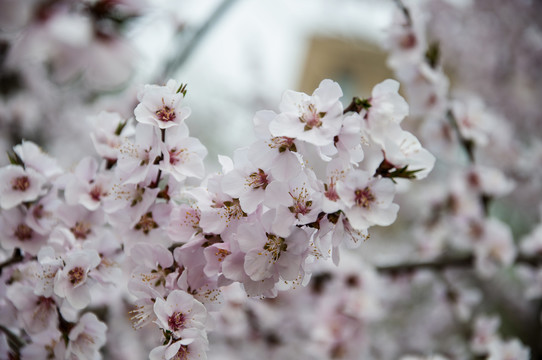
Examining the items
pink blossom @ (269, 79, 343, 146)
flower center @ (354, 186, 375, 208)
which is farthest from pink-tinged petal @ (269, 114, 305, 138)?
flower center @ (354, 186, 375, 208)

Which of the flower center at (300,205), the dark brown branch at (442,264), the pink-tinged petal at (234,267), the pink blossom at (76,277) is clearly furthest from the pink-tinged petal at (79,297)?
the dark brown branch at (442,264)

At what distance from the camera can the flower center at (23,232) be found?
71 cm

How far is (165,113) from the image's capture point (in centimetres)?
61

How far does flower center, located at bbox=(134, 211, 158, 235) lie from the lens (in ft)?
2.21

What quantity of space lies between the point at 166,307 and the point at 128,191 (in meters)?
0.18

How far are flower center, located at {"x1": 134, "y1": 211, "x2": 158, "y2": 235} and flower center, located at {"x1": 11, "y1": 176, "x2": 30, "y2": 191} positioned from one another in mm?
203

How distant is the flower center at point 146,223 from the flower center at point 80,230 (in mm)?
102

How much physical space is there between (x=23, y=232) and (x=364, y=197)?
0.54m

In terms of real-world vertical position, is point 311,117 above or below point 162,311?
above

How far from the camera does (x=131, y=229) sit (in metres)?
0.68

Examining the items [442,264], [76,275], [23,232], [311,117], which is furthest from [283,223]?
[442,264]

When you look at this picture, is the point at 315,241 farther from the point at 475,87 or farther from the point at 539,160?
the point at 475,87

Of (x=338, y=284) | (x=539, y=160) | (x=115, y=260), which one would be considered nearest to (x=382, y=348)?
(x=338, y=284)

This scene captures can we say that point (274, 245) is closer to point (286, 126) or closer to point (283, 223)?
point (283, 223)
